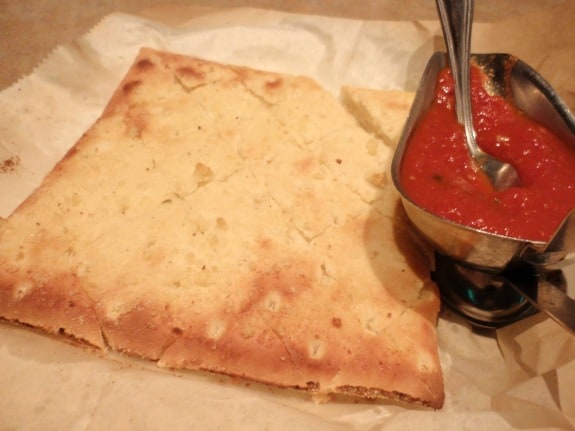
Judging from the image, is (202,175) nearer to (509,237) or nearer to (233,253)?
(233,253)

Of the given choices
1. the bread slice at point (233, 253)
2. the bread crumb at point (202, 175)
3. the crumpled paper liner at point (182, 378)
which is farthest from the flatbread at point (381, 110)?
the bread crumb at point (202, 175)

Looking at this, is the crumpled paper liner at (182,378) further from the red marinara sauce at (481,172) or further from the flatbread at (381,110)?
the flatbread at (381,110)

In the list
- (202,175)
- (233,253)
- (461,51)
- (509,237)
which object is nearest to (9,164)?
(202,175)

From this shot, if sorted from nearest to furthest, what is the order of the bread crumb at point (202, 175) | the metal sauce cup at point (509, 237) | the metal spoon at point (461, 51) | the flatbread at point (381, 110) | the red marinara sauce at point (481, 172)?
the metal sauce cup at point (509, 237)
the red marinara sauce at point (481, 172)
the metal spoon at point (461, 51)
the bread crumb at point (202, 175)
the flatbread at point (381, 110)

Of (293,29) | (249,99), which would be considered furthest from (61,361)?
(293,29)

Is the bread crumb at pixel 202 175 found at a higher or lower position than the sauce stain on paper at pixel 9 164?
higher

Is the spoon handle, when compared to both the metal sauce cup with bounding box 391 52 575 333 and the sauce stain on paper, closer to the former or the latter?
the metal sauce cup with bounding box 391 52 575 333
